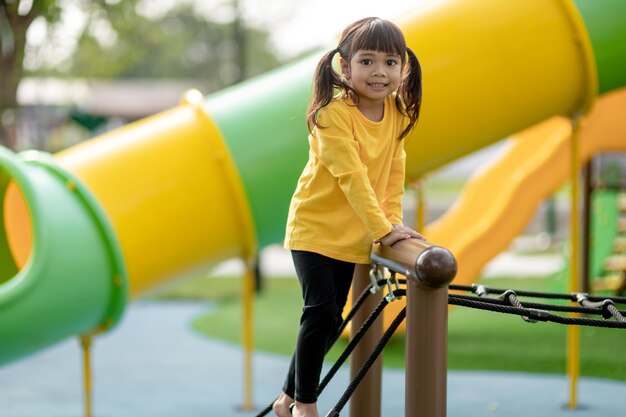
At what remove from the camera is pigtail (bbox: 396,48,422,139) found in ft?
8.30

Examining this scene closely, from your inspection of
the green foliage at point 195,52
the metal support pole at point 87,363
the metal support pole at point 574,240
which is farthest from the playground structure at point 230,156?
the green foliage at point 195,52

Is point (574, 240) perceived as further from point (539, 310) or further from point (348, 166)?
point (348, 166)

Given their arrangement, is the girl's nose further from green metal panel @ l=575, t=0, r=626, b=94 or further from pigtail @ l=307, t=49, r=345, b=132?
green metal panel @ l=575, t=0, r=626, b=94

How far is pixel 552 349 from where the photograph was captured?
5852mm

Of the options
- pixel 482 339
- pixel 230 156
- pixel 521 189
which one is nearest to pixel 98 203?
pixel 230 156

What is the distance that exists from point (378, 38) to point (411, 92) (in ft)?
0.94

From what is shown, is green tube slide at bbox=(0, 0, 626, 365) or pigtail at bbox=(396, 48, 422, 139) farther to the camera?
green tube slide at bbox=(0, 0, 626, 365)

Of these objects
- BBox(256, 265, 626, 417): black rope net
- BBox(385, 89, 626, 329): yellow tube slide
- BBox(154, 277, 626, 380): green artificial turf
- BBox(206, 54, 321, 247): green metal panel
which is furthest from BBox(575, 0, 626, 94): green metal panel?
BBox(385, 89, 626, 329): yellow tube slide

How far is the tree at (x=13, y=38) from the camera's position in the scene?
28.2ft

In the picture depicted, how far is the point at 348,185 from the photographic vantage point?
2.33 meters

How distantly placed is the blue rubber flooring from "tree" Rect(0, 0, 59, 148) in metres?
3.45

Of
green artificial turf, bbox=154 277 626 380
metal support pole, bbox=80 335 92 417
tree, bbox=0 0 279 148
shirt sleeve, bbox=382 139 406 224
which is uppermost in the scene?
tree, bbox=0 0 279 148

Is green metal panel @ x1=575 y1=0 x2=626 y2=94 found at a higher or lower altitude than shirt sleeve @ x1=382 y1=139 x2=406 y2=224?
higher

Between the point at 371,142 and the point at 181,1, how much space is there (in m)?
39.7
